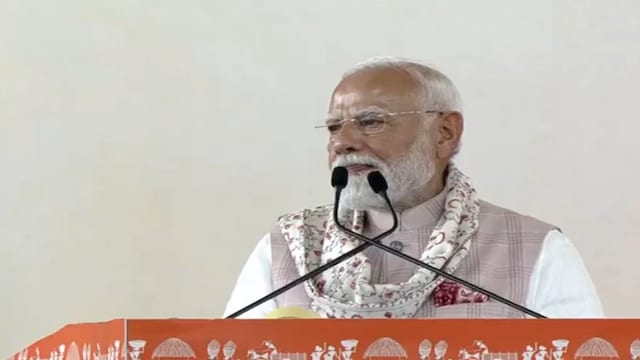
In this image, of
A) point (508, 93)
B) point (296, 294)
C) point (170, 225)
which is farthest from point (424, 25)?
point (296, 294)

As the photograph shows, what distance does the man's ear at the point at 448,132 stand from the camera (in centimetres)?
171

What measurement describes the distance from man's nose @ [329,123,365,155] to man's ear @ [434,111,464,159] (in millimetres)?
147

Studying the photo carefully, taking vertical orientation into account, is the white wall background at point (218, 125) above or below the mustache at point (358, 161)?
above

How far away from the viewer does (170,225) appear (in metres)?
2.17

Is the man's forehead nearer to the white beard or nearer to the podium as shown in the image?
the white beard

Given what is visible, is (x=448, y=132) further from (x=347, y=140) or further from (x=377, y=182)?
(x=377, y=182)

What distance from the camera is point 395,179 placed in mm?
1646

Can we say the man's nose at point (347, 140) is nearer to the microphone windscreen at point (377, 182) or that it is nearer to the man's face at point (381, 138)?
the man's face at point (381, 138)

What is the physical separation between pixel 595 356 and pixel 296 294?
84 cm

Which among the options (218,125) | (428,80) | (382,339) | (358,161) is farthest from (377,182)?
(218,125)

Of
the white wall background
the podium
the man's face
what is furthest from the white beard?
the podium

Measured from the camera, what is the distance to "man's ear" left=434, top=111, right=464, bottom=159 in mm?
1712

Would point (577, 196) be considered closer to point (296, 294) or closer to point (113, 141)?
point (296, 294)

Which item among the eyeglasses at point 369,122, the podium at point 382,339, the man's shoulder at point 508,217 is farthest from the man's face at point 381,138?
the podium at point 382,339
